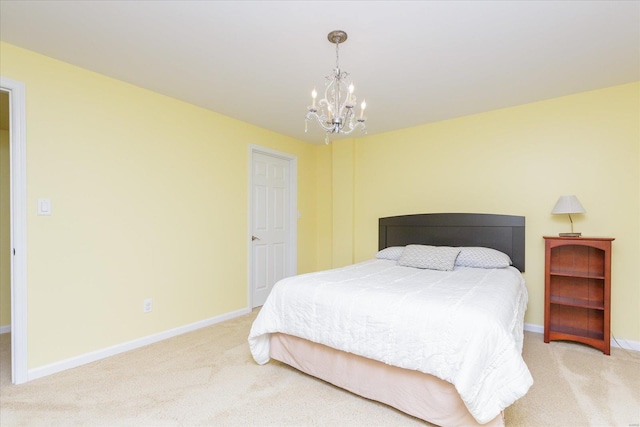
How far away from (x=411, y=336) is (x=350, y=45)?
1.83 metres

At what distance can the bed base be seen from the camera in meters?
1.63

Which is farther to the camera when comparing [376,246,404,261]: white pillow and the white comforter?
[376,246,404,261]: white pillow

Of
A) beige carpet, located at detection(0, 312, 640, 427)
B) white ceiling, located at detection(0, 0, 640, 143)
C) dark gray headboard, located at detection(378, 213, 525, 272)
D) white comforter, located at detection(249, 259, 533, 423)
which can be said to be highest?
white ceiling, located at detection(0, 0, 640, 143)

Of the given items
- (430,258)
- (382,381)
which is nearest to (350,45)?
(430,258)

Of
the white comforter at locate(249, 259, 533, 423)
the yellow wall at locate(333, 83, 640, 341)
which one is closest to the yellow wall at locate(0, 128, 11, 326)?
the white comforter at locate(249, 259, 533, 423)

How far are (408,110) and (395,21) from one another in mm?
1554

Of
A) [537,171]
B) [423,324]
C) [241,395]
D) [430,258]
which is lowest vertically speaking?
[241,395]

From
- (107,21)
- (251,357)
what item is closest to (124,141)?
(107,21)

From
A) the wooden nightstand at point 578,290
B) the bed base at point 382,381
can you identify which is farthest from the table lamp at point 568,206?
the bed base at point 382,381

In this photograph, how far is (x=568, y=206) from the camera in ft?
9.05

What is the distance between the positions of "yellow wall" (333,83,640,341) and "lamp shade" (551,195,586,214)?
0.82 feet

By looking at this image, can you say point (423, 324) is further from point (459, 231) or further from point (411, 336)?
point (459, 231)

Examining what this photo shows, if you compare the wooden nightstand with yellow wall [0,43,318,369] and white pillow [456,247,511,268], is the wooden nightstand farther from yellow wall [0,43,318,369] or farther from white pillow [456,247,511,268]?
yellow wall [0,43,318,369]

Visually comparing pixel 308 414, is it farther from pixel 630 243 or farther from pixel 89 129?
pixel 630 243
